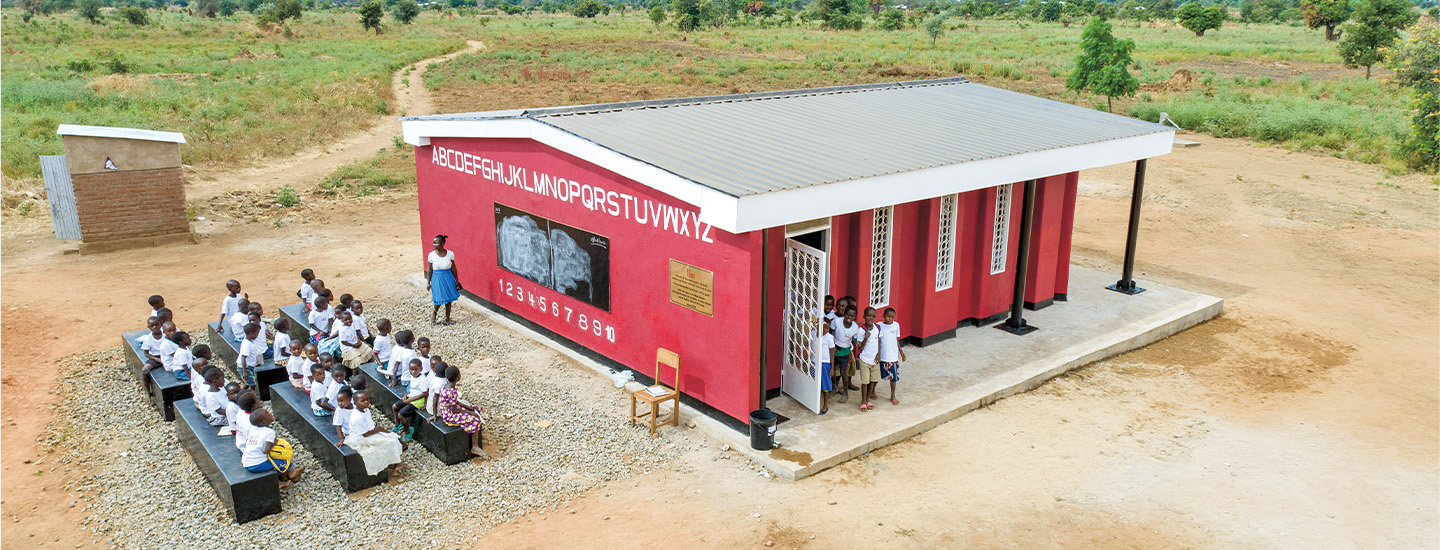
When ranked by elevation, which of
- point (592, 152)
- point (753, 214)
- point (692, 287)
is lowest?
point (692, 287)

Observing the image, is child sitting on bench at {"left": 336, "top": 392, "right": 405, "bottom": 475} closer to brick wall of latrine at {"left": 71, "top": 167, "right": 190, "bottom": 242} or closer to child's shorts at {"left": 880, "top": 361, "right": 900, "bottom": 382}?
child's shorts at {"left": 880, "top": 361, "right": 900, "bottom": 382}

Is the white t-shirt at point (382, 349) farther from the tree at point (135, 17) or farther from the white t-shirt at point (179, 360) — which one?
the tree at point (135, 17)

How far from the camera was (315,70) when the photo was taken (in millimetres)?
41594

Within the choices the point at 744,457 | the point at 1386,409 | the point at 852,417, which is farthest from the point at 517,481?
the point at 1386,409

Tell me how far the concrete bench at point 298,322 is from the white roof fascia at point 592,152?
2.99m

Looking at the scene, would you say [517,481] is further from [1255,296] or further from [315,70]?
[315,70]

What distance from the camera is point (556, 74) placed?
141 feet

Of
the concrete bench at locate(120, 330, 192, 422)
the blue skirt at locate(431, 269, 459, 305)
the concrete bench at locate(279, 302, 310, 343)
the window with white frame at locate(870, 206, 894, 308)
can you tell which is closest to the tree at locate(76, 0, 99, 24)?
the concrete bench at locate(279, 302, 310, 343)

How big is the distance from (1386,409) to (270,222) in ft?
61.9

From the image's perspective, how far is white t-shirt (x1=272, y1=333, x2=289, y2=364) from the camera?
9961 millimetres

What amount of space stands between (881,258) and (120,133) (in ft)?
44.4

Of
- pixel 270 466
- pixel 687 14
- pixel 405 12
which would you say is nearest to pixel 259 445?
pixel 270 466

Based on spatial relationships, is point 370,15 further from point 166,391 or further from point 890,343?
point 890,343

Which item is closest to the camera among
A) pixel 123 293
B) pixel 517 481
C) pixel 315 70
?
pixel 517 481
